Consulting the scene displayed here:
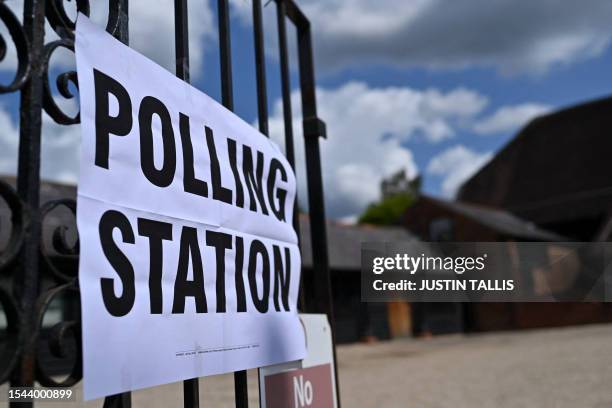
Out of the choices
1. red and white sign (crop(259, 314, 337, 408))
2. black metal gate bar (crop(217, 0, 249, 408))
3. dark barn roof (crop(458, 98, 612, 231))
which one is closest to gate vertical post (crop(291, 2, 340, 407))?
red and white sign (crop(259, 314, 337, 408))

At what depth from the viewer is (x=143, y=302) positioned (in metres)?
1.56

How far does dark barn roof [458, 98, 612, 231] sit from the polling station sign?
36.4 m

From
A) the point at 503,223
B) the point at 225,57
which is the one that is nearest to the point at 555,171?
the point at 503,223

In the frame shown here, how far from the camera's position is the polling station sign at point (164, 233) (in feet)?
4.78

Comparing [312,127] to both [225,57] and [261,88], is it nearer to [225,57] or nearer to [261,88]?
[261,88]

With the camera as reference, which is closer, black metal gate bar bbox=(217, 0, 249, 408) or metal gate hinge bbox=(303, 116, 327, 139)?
black metal gate bar bbox=(217, 0, 249, 408)

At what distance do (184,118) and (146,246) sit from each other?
0.49 metres

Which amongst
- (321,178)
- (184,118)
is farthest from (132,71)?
(321,178)

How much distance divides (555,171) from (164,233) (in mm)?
42636

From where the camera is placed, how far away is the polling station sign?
1.46 metres

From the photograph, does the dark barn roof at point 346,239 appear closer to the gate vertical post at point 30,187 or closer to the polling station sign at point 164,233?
the polling station sign at point 164,233

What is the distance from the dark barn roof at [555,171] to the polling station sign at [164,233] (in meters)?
36.4

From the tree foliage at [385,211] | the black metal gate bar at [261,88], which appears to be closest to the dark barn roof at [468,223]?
the tree foliage at [385,211]

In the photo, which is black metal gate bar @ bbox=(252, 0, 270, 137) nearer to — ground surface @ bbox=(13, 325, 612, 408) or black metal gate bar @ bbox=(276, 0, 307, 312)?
black metal gate bar @ bbox=(276, 0, 307, 312)
